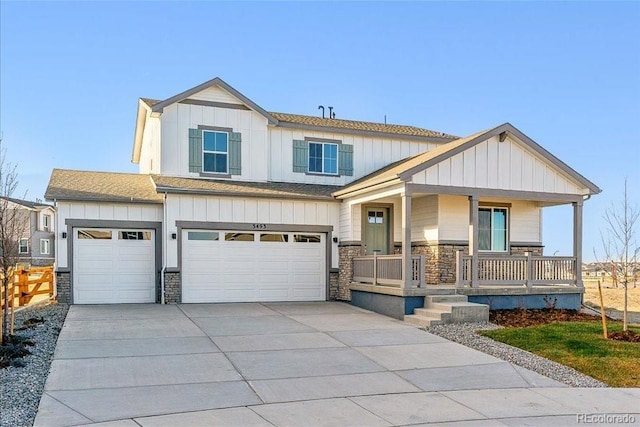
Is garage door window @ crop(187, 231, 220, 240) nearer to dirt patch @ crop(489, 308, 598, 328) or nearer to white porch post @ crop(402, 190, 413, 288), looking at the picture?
white porch post @ crop(402, 190, 413, 288)

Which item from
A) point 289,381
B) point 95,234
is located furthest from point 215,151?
point 289,381

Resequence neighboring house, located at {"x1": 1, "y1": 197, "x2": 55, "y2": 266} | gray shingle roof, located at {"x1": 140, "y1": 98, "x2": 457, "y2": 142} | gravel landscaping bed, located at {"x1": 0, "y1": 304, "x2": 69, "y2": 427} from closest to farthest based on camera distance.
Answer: gravel landscaping bed, located at {"x1": 0, "y1": 304, "x2": 69, "y2": 427}, gray shingle roof, located at {"x1": 140, "y1": 98, "x2": 457, "y2": 142}, neighboring house, located at {"x1": 1, "y1": 197, "x2": 55, "y2": 266}

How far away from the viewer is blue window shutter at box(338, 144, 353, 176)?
19.0m

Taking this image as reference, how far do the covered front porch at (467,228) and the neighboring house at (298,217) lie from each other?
0.04 m

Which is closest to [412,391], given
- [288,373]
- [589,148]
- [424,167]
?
[288,373]

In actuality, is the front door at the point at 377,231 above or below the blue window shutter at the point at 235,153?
below

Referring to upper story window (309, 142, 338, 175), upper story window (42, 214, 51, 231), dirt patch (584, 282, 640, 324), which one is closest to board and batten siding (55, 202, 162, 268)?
upper story window (309, 142, 338, 175)

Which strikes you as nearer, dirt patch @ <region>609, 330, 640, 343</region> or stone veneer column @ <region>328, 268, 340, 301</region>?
dirt patch @ <region>609, 330, 640, 343</region>

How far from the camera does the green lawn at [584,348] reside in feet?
27.7

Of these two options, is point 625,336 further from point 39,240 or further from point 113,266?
point 39,240

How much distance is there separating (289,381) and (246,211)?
31.2ft

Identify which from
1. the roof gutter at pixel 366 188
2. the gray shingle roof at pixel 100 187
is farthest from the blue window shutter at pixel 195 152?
the roof gutter at pixel 366 188

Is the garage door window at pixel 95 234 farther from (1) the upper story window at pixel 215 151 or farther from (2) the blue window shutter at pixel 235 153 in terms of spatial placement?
(2) the blue window shutter at pixel 235 153

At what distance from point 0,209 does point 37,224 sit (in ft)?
130
